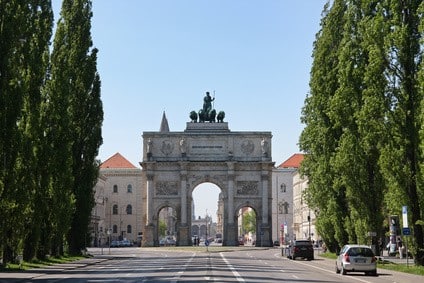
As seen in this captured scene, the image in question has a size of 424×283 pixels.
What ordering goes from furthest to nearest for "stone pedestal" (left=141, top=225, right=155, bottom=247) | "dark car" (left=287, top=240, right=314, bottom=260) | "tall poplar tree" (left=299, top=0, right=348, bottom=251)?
"stone pedestal" (left=141, top=225, right=155, bottom=247)
"dark car" (left=287, top=240, right=314, bottom=260)
"tall poplar tree" (left=299, top=0, right=348, bottom=251)

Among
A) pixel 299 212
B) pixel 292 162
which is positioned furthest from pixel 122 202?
pixel 292 162

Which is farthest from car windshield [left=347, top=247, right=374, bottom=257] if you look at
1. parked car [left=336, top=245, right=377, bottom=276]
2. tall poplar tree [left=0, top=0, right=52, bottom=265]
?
tall poplar tree [left=0, top=0, right=52, bottom=265]

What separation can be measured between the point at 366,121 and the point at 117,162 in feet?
387

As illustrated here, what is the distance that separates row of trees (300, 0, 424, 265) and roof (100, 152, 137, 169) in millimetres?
93933

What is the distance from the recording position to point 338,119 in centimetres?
4503

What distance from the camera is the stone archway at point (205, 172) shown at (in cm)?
10262

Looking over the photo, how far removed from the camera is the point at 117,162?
15375 cm

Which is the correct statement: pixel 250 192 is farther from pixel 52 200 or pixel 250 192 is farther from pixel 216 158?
pixel 52 200

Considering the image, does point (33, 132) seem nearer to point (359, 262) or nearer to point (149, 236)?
point (359, 262)

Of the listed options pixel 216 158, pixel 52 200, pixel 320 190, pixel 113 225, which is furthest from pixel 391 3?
pixel 113 225

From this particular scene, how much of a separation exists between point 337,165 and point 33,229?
18.3 meters

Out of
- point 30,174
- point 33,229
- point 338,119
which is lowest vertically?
point 33,229

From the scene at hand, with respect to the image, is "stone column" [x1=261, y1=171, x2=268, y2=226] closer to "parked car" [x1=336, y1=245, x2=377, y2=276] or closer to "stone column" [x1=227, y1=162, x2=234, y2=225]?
"stone column" [x1=227, y1=162, x2=234, y2=225]

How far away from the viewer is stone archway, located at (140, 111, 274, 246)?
4040 inches
